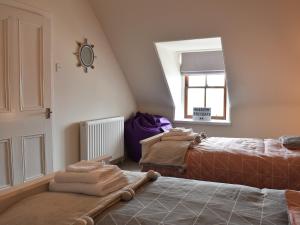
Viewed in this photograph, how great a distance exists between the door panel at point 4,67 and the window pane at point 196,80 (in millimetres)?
3293

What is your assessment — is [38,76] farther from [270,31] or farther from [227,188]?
[270,31]

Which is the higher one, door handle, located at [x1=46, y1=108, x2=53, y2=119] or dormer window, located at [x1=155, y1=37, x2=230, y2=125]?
dormer window, located at [x1=155, y1=37, x2=230, y2=125]

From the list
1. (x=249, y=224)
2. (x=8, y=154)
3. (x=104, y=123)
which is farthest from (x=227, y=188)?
(x=104, y=123)

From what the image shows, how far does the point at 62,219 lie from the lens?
1.25m

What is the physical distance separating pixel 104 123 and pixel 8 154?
1.55m

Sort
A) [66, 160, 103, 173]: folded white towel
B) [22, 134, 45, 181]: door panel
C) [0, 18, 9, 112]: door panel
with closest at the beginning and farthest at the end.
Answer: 1. [66, 160, 103, 173]: folded white towel
2. [0, 18, 9, 112]: door panel
3. [22, 134, 45, 181]: door panel

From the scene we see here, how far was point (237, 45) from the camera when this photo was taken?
12.5ft

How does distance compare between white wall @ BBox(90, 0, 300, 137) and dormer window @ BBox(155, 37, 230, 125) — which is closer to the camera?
A: white wall @ BBox(90, 0, 300, 137)

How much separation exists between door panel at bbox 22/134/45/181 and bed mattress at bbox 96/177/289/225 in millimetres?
1702

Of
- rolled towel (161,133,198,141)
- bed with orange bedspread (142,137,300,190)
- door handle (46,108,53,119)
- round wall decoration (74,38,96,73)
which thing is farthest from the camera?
round wall decoration (74,38,96,73)

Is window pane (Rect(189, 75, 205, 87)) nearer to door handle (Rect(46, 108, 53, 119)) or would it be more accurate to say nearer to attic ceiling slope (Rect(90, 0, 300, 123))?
attic ceiling slope (Rect(90, 0, 300, 123))

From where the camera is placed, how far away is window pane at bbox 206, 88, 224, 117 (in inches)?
200

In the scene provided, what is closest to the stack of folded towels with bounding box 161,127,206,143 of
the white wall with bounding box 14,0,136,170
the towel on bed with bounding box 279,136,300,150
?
the towel on bed with bounding box 279,136,300,150

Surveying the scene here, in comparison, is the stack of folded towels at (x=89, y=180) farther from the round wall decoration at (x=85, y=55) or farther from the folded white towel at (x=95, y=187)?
the round wall decoration at (x=85, y=55)
